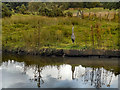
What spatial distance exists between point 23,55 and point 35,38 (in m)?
1.59

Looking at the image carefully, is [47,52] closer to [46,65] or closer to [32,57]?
[32,57]

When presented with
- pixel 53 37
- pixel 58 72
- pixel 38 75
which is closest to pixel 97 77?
pixel 58 72

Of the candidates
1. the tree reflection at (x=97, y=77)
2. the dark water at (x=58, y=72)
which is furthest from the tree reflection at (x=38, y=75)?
the tree reflection at (x=97, y=77)

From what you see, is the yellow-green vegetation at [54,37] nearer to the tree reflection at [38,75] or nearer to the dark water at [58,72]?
the dark water at [58,72]

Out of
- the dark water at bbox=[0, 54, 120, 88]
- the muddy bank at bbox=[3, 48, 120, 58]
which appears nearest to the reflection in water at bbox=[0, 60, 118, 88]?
the dark water at bbox=[0, 54, 120, 88]

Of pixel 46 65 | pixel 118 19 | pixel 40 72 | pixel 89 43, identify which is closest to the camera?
pixel 40 72

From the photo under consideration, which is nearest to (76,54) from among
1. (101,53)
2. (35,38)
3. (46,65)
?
(101,53)

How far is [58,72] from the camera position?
9.54m

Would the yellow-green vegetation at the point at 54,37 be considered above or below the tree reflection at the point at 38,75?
above

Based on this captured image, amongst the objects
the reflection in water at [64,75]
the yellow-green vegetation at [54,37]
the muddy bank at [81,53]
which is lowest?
the reflection in water at [64,75]

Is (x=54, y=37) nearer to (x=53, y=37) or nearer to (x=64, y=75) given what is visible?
(x=53, y=37)

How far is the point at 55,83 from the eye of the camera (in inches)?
325

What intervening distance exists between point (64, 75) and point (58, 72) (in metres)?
0.50

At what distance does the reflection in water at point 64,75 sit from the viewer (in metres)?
8.15
